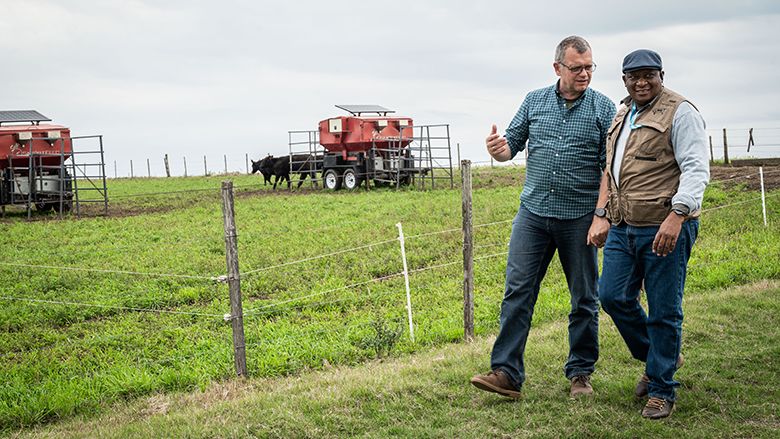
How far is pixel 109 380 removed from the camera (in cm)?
495

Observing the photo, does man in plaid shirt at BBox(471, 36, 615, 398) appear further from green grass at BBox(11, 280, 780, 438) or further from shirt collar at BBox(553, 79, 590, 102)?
green grass at BBox(11, 280, 780, 438)

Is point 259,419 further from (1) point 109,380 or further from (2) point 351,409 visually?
(1) point 109,380

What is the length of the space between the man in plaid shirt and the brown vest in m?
0.26

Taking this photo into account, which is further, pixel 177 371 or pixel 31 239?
pixel 31 239

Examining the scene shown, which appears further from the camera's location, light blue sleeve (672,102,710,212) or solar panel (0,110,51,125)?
solar panel (0,110,51,125)

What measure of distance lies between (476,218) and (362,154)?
1054 cm

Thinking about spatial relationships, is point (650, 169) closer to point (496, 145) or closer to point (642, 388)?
point (496, 145)

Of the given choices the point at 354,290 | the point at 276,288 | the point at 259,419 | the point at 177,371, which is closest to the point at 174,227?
the point at 276,288

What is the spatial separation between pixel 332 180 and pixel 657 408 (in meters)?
19.5

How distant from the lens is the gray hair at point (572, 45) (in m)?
3.42

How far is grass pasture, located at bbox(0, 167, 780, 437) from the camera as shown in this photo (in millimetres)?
3523

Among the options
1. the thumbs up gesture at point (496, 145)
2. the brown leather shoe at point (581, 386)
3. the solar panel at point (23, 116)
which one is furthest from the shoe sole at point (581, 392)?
the solar panel at point (23, 116)

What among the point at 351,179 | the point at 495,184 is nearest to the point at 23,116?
the point at 351,179

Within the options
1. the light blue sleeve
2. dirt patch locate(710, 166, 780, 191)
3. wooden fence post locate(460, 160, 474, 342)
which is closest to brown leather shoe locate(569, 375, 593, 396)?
the light blue sleeve
